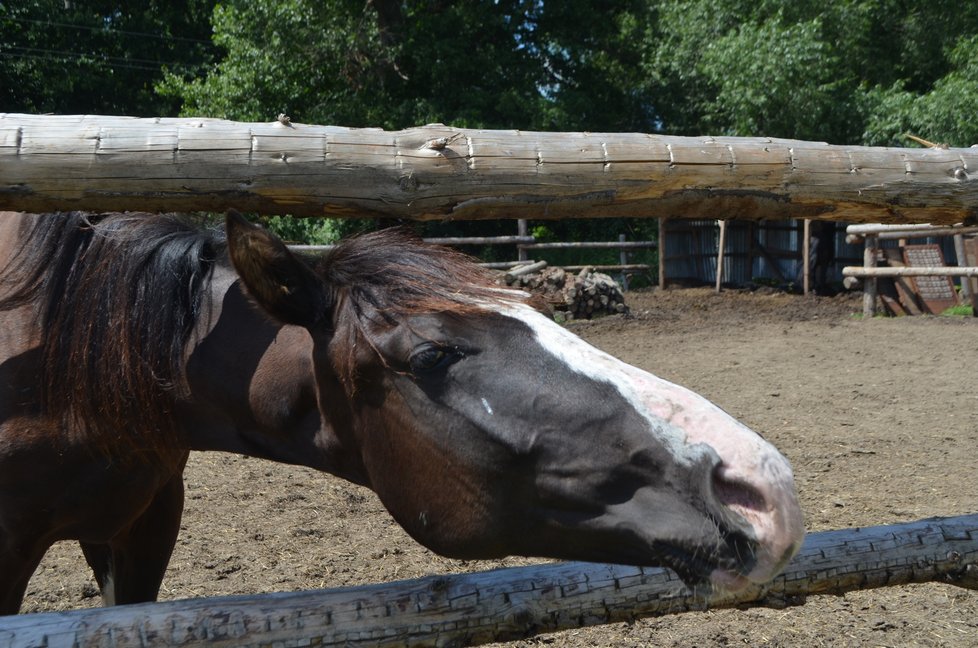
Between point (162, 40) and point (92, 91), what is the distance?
9.75ft

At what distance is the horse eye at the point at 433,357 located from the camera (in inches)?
70.9

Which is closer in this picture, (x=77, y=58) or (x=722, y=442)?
(x=722, y=442)

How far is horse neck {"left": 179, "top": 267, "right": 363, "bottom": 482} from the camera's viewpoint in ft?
6.54

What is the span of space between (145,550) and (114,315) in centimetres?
114

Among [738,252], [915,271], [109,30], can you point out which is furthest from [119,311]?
[109,30]

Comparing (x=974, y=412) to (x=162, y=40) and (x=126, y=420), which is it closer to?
(x=126, y=420)

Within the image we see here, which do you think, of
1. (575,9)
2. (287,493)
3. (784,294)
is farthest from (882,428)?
(575,9)

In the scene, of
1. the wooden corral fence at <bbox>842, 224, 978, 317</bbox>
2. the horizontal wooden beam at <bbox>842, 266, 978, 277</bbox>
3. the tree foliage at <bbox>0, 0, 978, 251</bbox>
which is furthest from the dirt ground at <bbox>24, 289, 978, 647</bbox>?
the tree foliage at <bbox>0, 0, 978, 251</bbox>

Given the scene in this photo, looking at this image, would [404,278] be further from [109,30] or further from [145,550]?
[109,30]

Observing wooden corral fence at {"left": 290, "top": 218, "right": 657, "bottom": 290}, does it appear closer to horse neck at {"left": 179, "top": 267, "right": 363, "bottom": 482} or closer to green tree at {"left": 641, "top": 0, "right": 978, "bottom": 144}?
green tree at {"left": 641, "top": 0, "right": 978, "bottom": 144}

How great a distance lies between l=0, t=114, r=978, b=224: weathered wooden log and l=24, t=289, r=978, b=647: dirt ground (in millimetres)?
1887

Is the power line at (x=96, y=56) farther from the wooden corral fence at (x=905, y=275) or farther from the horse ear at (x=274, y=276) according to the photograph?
the horse ear at (x=274, y=276)

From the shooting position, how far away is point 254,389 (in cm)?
205

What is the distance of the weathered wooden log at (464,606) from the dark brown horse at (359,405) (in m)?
0.18
